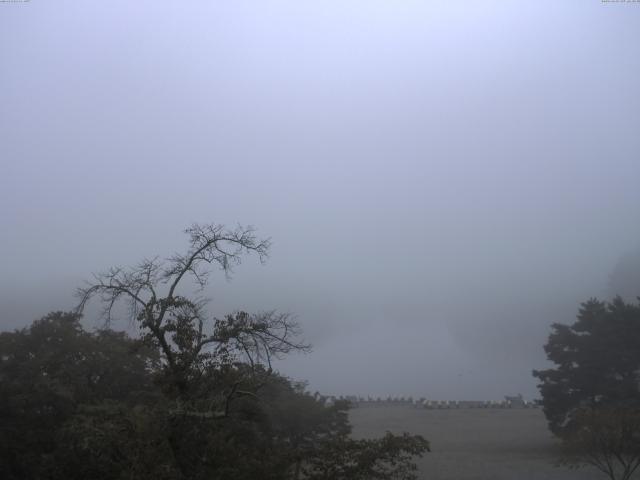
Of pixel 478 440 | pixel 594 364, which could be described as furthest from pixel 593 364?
pixel 478 440

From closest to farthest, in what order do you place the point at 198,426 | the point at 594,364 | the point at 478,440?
the point at 198,426
the point at 594,364
the point at 478,440

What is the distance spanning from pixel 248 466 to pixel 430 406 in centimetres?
4784

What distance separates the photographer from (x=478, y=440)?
109ft

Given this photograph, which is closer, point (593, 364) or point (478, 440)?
point (593, 364)

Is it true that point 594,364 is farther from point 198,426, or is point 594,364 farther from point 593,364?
point 198,426

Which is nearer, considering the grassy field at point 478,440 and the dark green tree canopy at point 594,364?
the grassy field at point 478,440

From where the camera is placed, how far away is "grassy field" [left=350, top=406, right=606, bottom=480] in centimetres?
2372

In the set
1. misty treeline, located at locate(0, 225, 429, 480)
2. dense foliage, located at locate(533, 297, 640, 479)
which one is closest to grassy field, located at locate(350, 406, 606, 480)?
dense foliage, located at locate(533, 297, 640, 479)

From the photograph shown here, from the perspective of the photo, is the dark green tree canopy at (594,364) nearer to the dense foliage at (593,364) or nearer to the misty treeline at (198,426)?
the dense foliage at (593,364)

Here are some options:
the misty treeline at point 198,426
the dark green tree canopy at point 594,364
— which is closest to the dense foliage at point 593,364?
the dark green tree canopy at point 594,364

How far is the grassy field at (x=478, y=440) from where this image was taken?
23.7 metres

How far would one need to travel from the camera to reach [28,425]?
687 inches

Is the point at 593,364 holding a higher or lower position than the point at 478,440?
higher

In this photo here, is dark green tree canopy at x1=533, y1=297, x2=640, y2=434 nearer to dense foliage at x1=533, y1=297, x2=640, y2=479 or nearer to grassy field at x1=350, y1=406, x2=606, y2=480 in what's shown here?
dense foliage at x1=533, y1=297, x2=640, y2=479
